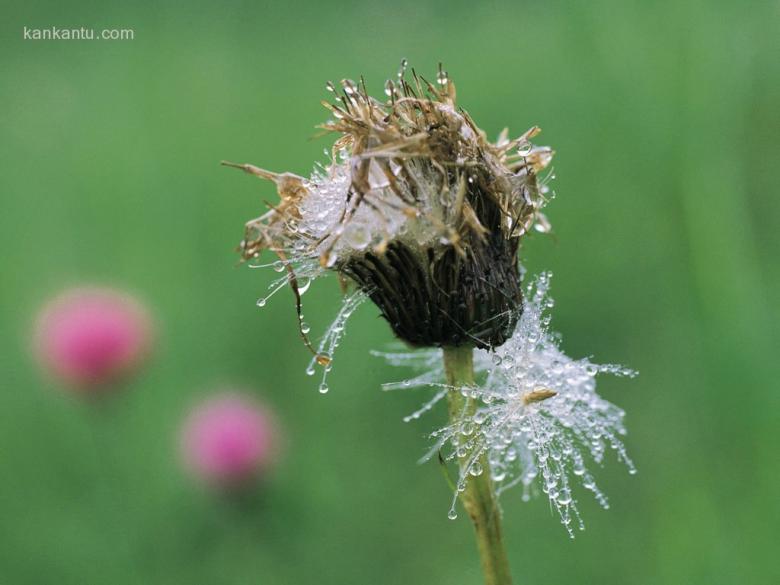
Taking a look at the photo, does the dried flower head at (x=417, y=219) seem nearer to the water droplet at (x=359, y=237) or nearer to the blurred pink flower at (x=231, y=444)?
the water droplet at (x=359, y=237)

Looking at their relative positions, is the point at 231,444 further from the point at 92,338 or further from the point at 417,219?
the point at 417,219

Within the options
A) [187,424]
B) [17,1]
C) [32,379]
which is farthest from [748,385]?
[17,1]

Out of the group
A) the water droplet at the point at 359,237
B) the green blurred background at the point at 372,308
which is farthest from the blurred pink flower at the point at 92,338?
the water droplet at the point at 359,237

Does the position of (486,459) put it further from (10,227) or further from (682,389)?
(10,227)

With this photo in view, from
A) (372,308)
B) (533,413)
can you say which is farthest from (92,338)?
(533,413)

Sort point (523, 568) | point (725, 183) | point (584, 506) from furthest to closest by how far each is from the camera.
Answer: point (584, 506) < point (523, 568) < point (725, 183)

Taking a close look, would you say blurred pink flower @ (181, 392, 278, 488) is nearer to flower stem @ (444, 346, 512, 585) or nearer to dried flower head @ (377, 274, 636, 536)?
dried flower head @ (377, 274, 636, 536)

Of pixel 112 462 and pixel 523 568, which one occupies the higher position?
pixel 112 462
